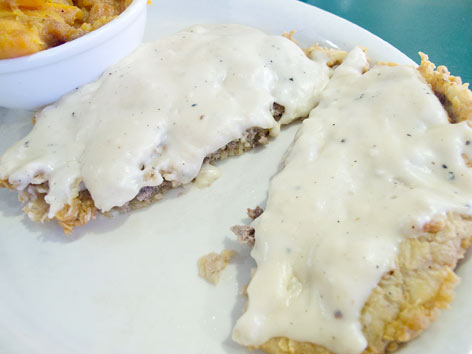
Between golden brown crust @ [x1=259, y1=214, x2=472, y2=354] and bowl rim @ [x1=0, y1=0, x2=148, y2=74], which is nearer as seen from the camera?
golden brown crust @ [x1=259, y1=214, x2=472, y2=354]

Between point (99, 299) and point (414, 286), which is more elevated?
point (414, 286)

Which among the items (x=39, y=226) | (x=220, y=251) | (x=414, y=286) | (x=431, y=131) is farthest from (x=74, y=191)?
(x=431, y=131)

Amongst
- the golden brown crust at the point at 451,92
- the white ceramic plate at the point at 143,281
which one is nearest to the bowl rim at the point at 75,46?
the white ceramic plate at the point at 143,281

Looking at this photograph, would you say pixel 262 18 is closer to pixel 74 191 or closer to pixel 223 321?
pixel 74 191

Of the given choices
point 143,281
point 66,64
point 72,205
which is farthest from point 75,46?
point 143,281

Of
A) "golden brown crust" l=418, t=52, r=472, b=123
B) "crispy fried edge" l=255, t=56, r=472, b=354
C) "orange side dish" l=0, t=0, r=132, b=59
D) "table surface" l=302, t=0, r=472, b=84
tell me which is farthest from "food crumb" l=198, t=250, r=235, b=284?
"table surface" l=302, t=0, r=472, b=84

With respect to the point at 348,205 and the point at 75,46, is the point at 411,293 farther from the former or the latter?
the point at 75,46

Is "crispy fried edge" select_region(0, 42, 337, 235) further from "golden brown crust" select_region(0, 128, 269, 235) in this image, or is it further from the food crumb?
the food crumb

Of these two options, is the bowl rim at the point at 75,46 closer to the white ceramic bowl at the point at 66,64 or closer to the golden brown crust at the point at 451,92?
the white ceramic bowl at the point at 66,64
